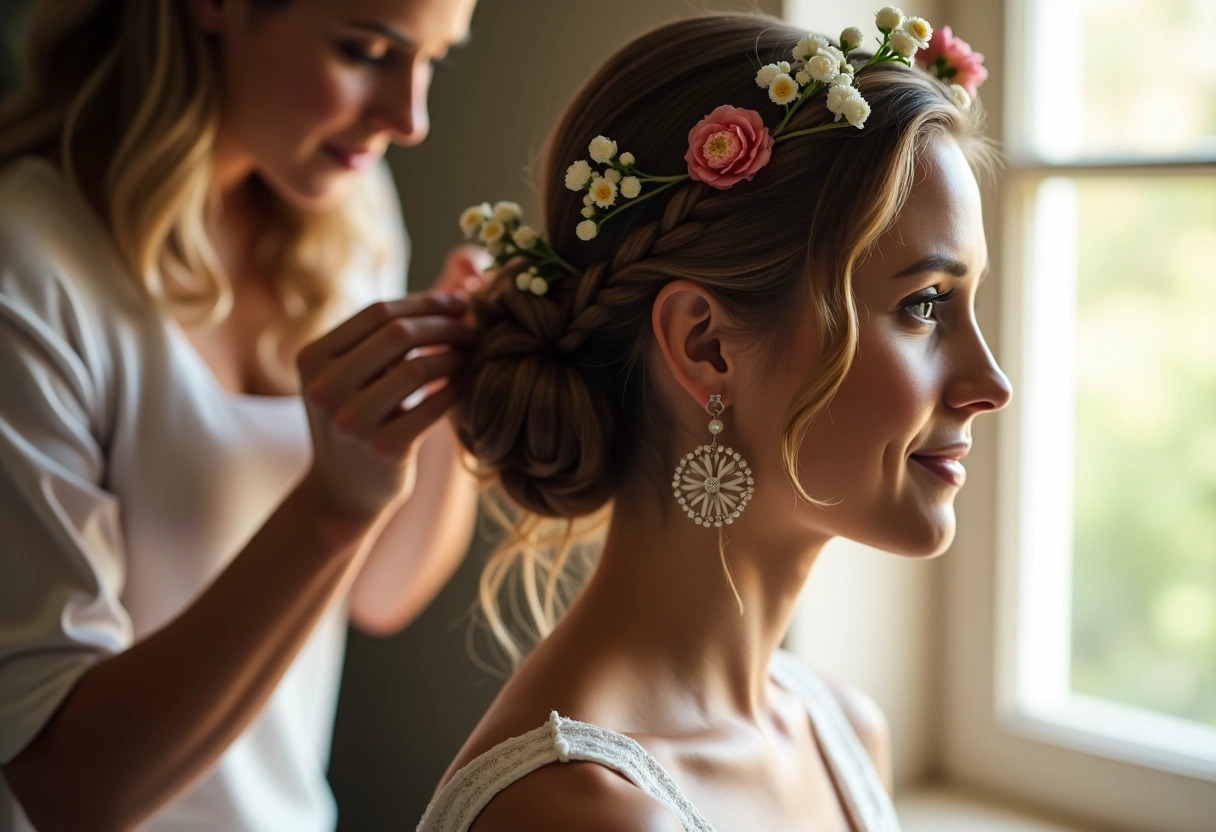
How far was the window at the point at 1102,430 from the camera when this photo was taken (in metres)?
1.38

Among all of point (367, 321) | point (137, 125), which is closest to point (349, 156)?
point (137, 125)

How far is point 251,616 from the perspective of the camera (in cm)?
119

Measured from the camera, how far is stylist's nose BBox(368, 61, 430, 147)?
1398 millimetres

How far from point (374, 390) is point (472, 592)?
2.54ft

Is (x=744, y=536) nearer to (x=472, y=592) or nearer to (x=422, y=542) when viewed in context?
(x=422, y=542)

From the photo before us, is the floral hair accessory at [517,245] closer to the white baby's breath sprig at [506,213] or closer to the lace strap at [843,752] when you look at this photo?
the white baby's breath sprig at [506,213]

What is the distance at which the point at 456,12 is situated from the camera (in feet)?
4.52

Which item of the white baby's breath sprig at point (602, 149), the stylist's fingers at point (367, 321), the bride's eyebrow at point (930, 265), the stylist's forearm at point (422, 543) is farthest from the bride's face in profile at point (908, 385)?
the stylist's forearm at point (422, 543)

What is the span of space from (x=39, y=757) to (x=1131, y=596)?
1295mm

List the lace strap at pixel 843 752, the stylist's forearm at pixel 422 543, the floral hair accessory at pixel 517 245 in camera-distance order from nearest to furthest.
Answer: the floral hair accessory at pixel 517 245, the lace strap at pixel 843 752, the stylist's forearm at pixel 422 543

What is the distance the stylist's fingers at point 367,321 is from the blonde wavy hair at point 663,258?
0.15ft

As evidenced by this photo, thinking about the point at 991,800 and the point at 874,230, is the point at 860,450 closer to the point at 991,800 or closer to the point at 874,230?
the point at 874,230

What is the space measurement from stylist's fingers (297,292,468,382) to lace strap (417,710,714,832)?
0.44m

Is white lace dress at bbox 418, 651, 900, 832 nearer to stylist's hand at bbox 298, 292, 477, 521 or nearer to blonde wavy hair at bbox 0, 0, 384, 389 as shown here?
stylist's hand at bbox 298, 292, 477, 521
